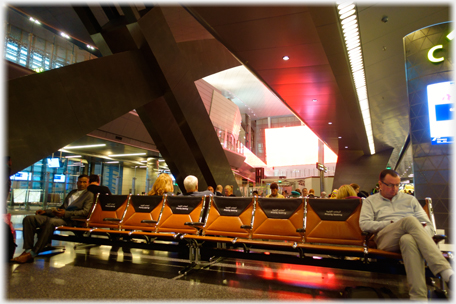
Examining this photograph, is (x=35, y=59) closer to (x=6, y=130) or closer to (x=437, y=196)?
(x=6, y=130)

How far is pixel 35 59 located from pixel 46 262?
7.54 metres

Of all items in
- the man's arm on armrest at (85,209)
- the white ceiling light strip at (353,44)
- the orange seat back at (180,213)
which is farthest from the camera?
the white ceiling light strip at (353,44)

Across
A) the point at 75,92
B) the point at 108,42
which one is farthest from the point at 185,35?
the point at 75,92

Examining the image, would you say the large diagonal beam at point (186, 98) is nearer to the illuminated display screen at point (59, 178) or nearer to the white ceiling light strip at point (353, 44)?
the white ceiling light strip at point (353, 44)

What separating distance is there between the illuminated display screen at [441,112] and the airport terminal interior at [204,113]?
28 mm

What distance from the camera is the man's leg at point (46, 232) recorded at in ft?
15.6

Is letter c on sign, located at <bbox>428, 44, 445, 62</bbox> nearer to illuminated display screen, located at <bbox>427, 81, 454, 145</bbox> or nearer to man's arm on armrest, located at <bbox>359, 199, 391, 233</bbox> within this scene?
illuminated display screen, located at <bbox>427, 81, 454, 145</bbox>

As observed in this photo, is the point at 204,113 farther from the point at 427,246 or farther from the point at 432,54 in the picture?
the point at 427,246

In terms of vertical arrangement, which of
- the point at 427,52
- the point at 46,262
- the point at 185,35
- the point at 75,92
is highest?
the point at 185,35

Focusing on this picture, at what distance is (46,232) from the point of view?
16.0 feet

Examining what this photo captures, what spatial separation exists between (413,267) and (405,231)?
0.37m

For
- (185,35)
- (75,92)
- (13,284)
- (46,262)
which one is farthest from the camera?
(185,35)

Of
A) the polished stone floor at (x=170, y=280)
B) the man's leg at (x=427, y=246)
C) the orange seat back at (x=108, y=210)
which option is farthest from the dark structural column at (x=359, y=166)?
the man's leg at (x=427, y=246)

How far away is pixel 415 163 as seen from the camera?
6.94 metres
